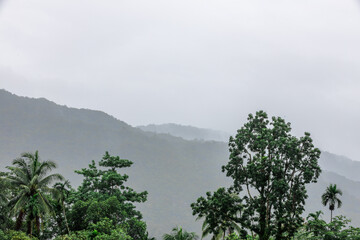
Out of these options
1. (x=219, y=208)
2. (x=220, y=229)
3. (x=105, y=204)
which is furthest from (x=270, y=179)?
(x=105, y=204)

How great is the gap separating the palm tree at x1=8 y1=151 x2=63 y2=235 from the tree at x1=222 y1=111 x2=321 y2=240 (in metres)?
17.2

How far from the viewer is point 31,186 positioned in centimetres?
2777

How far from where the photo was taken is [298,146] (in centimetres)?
2519

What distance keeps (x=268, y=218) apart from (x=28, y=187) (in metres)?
20.8

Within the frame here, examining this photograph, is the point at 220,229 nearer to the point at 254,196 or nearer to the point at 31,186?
the point at 254,196

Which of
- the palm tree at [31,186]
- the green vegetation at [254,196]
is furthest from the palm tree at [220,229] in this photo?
the palm tree at [31,186]

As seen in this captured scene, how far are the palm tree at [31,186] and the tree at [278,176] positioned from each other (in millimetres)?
17234

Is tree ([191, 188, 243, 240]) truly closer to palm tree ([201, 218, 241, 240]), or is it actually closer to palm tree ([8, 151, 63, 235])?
palm tree ([201, 218, 241, 240])

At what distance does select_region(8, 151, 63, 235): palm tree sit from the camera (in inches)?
1068

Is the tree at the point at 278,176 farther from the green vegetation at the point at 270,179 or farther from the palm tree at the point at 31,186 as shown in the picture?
the palm tree at the point at 31,186

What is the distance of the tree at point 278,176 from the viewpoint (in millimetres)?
23828

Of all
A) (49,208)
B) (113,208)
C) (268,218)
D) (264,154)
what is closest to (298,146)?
(264,154)

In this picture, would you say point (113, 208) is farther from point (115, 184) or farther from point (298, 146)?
point (298, 146)

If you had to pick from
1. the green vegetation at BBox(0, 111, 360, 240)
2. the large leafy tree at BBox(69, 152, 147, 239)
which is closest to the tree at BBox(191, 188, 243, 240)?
the green vegetation at BBox(0, 111, 360, 240)
